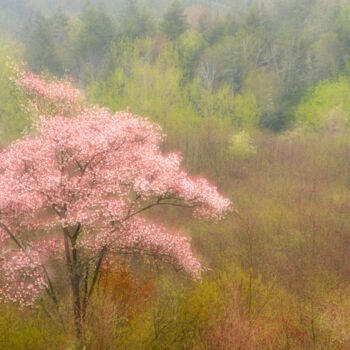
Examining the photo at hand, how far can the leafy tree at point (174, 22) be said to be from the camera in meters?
40.7

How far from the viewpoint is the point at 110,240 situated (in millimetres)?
8484

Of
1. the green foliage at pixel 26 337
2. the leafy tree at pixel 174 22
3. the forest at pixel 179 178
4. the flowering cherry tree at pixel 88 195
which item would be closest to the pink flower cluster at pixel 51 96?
the forest at pixel 179 178

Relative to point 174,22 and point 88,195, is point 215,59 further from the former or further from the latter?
point 88,195

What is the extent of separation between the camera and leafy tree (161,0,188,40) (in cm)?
4072

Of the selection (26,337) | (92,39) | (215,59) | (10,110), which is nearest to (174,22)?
(215,59)

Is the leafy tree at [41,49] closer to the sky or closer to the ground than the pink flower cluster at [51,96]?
closer to the sky

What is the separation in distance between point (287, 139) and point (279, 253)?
719 inches

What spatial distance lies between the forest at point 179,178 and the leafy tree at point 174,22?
0.17 metres

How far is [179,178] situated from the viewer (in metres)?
8.52

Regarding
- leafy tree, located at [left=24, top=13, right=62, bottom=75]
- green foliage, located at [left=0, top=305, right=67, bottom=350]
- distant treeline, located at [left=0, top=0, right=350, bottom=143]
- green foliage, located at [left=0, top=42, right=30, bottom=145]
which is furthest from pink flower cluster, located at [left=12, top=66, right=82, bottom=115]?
leafy tree, located at [left=24, top=13, right=62, bottom=75]

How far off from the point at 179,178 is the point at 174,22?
38.1 m

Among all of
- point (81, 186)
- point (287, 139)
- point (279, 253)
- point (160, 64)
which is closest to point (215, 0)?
point (160, 64)

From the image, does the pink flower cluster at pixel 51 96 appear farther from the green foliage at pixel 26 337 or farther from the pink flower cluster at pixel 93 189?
the green foliage at pixel 26 337

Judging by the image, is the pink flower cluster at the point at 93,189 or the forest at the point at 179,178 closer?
the forest at the point at 179,178
